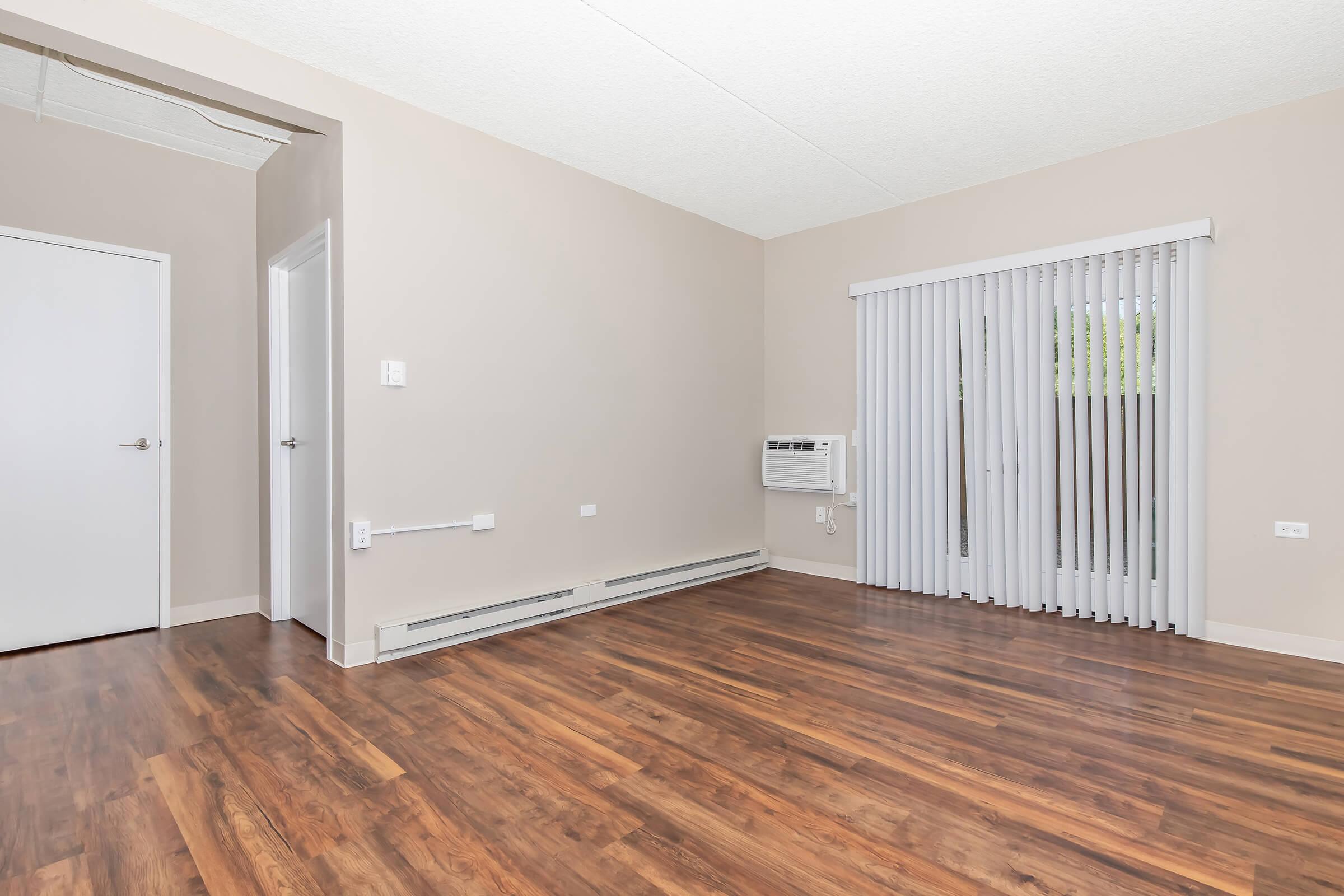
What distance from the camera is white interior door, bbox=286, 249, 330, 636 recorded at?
354cm

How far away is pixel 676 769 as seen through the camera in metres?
2.15

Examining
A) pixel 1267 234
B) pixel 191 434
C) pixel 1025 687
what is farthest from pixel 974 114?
pixel 191 434

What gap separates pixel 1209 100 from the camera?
3.28 meters

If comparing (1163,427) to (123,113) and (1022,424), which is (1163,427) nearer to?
(1022,424)

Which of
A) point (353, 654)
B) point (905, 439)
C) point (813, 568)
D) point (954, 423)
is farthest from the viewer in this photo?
point (813, 568)

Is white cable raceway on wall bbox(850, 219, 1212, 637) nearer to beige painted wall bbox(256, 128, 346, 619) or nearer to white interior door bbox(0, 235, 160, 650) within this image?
beige painted wall bbox(256, 128, 346, 619)

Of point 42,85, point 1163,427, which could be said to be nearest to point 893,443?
point 1163,427

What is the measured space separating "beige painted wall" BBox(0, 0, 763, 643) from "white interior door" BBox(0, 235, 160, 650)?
595mm

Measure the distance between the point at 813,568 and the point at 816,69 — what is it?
343 cm

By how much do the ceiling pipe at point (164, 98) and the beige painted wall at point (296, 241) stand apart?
0.32ft

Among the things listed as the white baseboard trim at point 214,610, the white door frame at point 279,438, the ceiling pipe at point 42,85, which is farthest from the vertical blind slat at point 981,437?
the ceiling pipe at point 42,85

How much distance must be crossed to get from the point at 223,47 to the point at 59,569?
264 centimetres

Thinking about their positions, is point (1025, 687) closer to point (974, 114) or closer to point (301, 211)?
point (974, 114)

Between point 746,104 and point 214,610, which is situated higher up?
point 746,104
